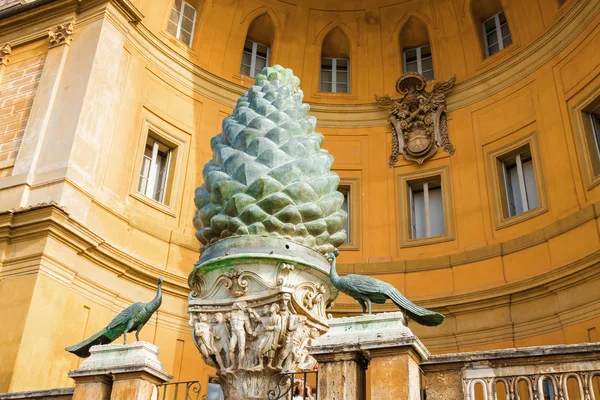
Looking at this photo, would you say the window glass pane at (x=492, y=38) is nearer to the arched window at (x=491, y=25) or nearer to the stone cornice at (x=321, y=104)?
the arched window at (x=491, y=25)

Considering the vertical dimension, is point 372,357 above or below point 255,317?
below

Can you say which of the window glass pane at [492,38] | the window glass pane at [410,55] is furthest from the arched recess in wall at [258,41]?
the window glass pane at [492,38]

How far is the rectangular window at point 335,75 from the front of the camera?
17812mm

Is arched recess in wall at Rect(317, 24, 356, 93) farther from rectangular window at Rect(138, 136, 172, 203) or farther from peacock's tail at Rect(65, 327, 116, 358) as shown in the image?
peacock's tail at Rect(65, 327, 116, 358)

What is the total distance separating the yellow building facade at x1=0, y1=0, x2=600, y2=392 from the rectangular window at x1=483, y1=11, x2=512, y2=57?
8cm

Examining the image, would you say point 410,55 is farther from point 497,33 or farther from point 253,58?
point 253,58

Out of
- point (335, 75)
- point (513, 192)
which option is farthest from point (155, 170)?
point (513, 192)

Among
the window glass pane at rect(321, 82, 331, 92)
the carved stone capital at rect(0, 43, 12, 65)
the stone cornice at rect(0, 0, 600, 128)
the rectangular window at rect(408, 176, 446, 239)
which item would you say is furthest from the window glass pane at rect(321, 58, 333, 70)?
the carved stone capital at rect(0, 43, 12, 65)

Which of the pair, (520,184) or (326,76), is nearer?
(520,184)

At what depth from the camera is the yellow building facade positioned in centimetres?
1220

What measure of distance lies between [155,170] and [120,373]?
9.75 meters

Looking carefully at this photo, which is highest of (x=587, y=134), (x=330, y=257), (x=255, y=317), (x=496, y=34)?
(x=496, y=34)

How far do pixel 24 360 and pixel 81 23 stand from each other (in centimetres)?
759

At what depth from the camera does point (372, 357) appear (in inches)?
191
